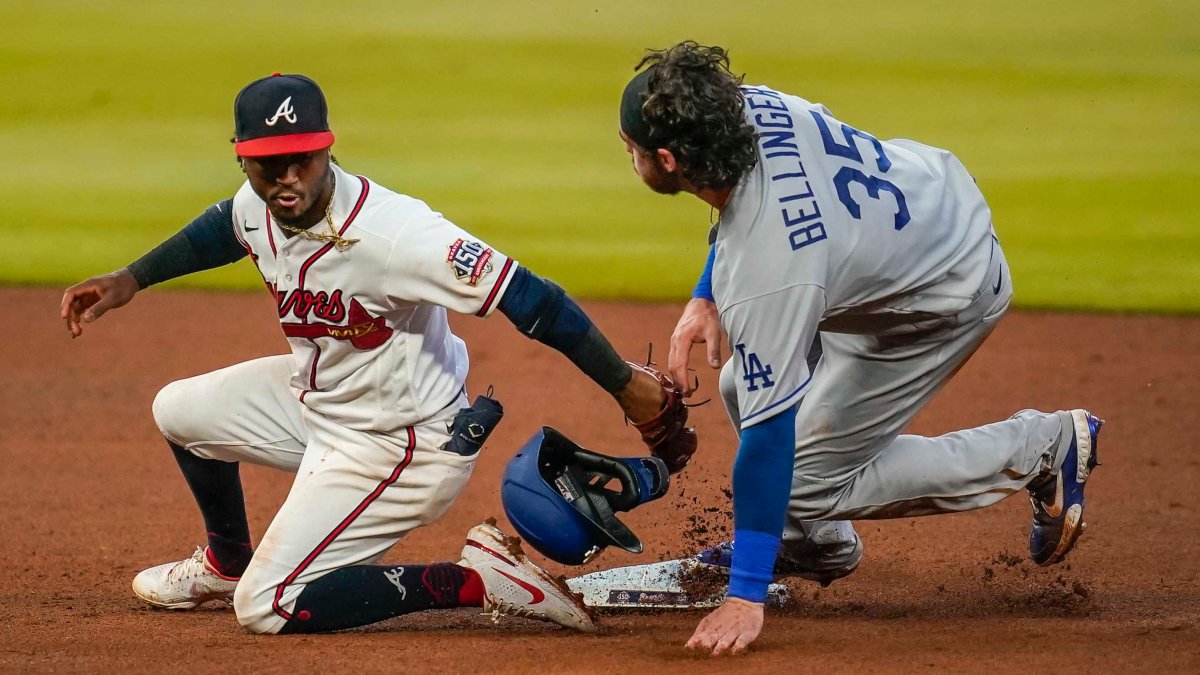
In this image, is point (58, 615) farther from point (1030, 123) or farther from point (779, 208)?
point (1030, 123)

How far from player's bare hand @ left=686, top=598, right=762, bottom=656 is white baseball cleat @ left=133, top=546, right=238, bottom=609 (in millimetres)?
1577

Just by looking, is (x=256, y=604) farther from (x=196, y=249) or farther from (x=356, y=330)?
(x=196, y=249)

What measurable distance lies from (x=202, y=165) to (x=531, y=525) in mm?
8955

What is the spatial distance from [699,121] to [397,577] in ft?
4.95

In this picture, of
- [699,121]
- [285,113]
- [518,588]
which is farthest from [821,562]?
[285,113]

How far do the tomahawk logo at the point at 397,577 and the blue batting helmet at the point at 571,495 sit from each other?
0.35m

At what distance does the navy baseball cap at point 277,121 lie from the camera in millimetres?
3455

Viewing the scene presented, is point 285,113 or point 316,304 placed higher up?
point 285,113

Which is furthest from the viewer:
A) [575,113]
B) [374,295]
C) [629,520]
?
[575,113]

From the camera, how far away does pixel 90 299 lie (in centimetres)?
386

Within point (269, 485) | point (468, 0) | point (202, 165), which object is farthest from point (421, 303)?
point (468, 0)

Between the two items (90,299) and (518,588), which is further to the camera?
(90,299)

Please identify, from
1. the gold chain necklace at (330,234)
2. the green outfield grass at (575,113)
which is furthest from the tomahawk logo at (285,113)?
the green outfield grass at (575,113)

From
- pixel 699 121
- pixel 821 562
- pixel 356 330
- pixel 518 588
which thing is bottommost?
pixel 821 562
